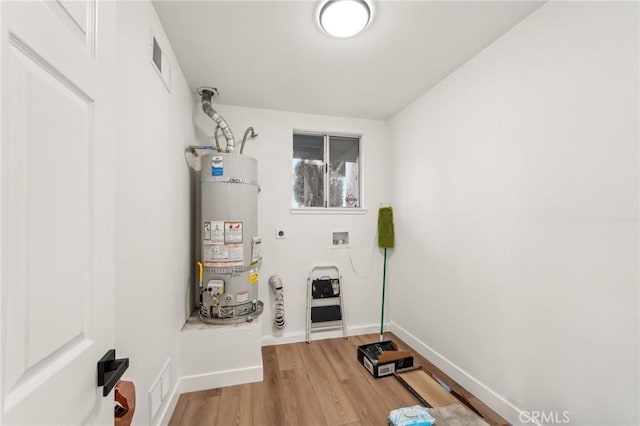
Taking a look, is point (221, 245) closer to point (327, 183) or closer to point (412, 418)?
point (327, 183)

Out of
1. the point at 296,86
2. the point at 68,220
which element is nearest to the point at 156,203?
the point at 68,220

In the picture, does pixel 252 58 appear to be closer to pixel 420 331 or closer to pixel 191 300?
pixel 191 300

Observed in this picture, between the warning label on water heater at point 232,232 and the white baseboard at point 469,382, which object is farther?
the warning label on water heater at point 232,232

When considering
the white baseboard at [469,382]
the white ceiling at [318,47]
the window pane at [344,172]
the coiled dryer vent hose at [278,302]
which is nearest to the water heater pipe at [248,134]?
the white ceiling at [318,47]

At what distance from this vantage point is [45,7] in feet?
1.65

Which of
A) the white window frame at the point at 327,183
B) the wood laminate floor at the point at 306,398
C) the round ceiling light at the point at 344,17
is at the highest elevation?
the round ceiling light at the point at 344,17

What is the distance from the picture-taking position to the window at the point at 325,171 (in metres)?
2.99

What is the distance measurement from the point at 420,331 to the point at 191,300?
88.4 inches

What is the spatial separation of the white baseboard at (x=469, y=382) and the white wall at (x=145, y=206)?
2.17 m

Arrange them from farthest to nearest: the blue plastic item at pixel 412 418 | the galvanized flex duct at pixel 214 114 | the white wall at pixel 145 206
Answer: the galvanized flex duct at pixel 214 114
the blue plastic item at pixel 412 418
the white wall at pixel 145 206

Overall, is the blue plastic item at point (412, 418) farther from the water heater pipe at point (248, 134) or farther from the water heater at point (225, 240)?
the water heater pipe at point (248, 134)

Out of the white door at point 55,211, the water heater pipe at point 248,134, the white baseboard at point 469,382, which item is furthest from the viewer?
the water heater pipe at point 248,134

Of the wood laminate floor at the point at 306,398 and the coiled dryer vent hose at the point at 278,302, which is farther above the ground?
the coiled dryer vent hose at the point at 278,302

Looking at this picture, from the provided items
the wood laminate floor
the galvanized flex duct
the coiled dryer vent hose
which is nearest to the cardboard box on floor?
the wood laminate floor
